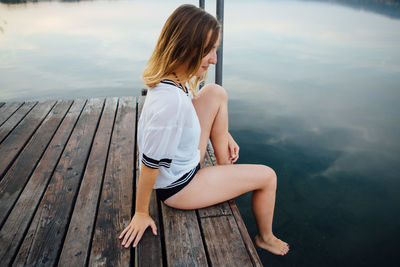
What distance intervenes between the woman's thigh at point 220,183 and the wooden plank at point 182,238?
7 centimetres

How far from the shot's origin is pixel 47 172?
184cm

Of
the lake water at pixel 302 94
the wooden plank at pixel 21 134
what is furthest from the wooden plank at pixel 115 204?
the lake water at pixel 302 94

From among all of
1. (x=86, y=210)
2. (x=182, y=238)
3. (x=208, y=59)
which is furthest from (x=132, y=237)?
(x=208, y=59)

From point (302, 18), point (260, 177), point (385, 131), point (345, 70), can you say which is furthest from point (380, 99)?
point (302, 18)

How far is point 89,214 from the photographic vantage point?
1457 millimetres

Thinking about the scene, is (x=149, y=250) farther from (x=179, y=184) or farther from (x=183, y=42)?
(x=183, y=42)

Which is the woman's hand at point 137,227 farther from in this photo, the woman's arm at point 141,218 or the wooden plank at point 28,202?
the wooden plank at point 28,202

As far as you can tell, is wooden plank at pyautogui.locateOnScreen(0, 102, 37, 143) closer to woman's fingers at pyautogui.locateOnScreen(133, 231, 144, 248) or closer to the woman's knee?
woman's fingers at pyautogui.locateOnScreen(133, 231, 144, 248)

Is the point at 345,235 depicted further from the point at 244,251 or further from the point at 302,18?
the point at 302,18

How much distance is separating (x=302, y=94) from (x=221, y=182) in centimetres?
607

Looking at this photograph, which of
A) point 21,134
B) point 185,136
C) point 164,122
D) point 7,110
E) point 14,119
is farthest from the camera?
point 7,110

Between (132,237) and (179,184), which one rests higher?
(179,184)

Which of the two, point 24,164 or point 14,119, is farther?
point 14,119

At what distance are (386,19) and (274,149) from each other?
14643 mm
